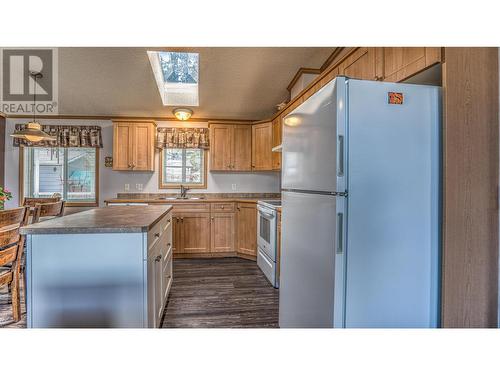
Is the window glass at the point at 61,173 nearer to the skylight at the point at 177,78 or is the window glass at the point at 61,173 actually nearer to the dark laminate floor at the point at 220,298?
the skylight at the point at 177,78

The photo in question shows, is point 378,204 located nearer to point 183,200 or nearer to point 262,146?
point 262,146

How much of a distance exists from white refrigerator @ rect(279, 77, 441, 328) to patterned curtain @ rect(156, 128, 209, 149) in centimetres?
332

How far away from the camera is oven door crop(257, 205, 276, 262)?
2.77m

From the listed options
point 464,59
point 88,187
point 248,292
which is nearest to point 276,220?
point 248,292

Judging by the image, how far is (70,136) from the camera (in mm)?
4090

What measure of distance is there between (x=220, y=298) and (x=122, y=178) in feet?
10.0

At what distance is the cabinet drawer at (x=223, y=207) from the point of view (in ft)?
12.6

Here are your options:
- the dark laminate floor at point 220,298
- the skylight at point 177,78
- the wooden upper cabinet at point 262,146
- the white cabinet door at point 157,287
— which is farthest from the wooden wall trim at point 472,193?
the skylight at point 177,78

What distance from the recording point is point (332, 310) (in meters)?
1.14

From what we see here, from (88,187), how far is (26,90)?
5.57 feet

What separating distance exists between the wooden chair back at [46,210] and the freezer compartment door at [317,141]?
7.70ft
